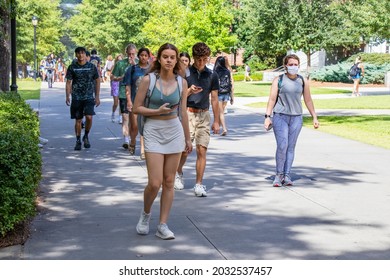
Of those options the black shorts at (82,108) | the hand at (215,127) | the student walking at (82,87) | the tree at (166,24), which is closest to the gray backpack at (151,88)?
the hand at (215,127)

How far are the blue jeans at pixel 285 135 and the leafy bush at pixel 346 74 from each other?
40467 millimetres

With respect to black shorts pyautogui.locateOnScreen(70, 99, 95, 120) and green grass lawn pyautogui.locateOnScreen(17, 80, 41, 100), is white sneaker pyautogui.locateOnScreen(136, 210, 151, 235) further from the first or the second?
green grass lawn pyautogui.locateOnScreen(17, 80, 41, 100)

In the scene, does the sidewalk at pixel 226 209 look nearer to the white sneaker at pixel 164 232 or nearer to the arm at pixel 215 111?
the white sneaker at pixel 164 232

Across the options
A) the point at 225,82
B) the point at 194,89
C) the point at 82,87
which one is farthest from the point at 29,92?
the point at 194,89

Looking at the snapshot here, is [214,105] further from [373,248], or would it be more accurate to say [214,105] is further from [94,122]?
[94,122]

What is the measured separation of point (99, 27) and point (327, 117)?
55754 mm

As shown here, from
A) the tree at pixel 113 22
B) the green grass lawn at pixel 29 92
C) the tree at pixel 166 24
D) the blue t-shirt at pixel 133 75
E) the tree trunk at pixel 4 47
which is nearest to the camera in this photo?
the blue t-shirt at pixel 133 75

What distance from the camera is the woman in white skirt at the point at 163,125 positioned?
6891mm

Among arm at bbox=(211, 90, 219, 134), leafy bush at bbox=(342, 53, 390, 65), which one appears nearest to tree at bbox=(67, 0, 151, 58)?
leafy bush at bbox=(342, 53, 390, 65)

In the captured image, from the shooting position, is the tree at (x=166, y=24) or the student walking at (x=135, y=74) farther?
the tree at (x=166, y=24)

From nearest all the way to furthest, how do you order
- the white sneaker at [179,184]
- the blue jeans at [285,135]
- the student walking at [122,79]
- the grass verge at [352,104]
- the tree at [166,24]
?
→ the white sneaker at [179,184], the blue jeans at [285,135], the student walking at [122,79], the grass verge at [352,104], the tree at [166,24]

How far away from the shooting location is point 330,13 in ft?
162

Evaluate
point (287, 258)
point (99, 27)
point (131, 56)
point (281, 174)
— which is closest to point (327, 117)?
point (131, 56)

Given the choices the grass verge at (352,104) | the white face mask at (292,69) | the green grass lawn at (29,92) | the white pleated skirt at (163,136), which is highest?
the white face mask at (292,69)
